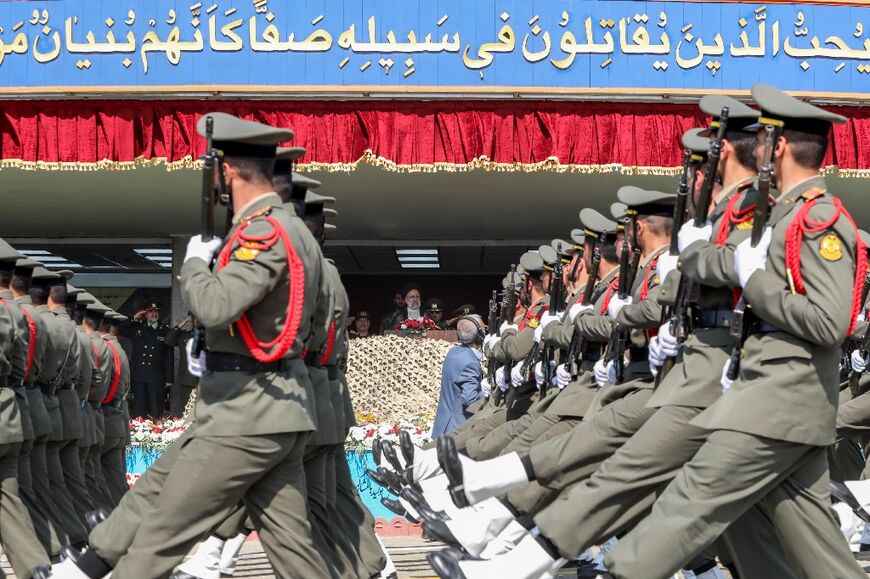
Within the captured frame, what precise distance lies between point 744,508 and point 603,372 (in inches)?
100

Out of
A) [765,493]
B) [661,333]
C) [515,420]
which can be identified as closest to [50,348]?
[515,420]

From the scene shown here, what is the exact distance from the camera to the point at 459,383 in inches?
459

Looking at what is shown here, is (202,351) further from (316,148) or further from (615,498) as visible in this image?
(316,148)

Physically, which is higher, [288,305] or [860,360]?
[288,305]

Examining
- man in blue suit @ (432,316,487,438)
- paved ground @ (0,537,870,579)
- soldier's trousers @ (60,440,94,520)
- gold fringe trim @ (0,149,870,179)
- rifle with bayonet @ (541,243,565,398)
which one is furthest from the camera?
gold fringe trim @ (0,149,870,179)

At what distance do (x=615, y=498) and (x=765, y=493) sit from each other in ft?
2.14

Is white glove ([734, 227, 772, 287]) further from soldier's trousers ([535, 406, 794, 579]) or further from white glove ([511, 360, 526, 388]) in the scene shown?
white glove ([511, 360, 526, 388])

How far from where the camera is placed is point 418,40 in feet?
42.2

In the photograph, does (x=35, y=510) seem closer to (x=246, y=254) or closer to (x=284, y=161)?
(x=284, y=161)

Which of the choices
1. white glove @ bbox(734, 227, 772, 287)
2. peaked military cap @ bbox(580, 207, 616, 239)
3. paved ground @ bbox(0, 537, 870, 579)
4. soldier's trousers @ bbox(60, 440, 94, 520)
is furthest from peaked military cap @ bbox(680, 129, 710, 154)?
soldier's trousers @ bbox(60, 440, 94, 520)

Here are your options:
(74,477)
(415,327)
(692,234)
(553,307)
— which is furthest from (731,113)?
(415,327)

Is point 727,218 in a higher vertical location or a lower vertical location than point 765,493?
higher

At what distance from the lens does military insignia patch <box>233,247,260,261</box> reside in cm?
451

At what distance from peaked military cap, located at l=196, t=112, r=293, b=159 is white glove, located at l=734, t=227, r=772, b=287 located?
1.62 meters
